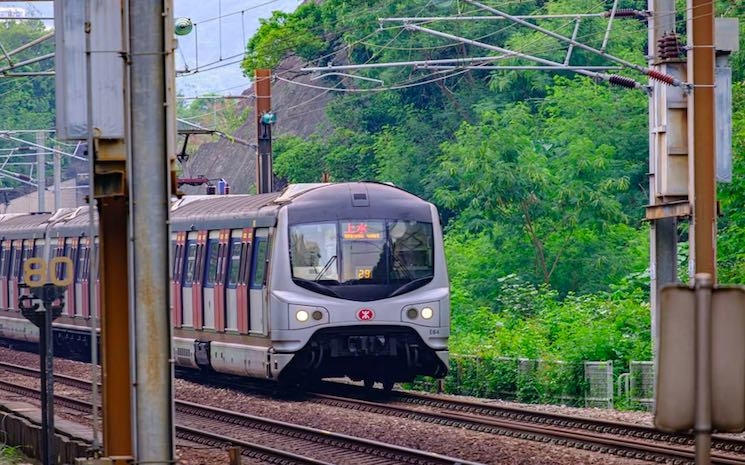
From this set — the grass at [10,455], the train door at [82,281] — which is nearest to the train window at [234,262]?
the grass at [10,455]

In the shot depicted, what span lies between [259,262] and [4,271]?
16.6 meters

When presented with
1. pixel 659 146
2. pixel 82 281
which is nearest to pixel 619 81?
pixel 659 146

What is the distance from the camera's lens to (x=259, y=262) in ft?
71.3

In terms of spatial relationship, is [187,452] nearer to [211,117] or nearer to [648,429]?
[648,429]

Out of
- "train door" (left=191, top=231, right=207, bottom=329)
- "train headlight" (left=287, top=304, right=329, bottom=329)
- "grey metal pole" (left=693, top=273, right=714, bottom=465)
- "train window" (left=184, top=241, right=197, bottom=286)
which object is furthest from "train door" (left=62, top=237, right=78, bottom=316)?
"grey metal pole" (left=693, top=273, right=714, bottom=465)

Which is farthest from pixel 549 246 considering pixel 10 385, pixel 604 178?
pixel 10 385

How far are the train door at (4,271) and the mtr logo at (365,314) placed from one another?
57.7ft

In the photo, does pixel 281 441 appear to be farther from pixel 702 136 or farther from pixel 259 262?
pixel 702 136

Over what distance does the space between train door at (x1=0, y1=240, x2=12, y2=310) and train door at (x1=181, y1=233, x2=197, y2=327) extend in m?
12.4

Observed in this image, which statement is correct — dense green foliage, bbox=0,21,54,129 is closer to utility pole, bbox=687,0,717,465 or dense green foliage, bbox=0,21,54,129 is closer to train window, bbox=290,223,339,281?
train window, bbox=290,223,339,281

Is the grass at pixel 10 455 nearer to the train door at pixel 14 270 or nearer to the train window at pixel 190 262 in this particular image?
the train window at pixel 190 262

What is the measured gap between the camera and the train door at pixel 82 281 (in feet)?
99.1

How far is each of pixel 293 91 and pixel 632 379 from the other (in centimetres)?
4933

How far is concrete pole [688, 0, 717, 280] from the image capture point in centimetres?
1839
